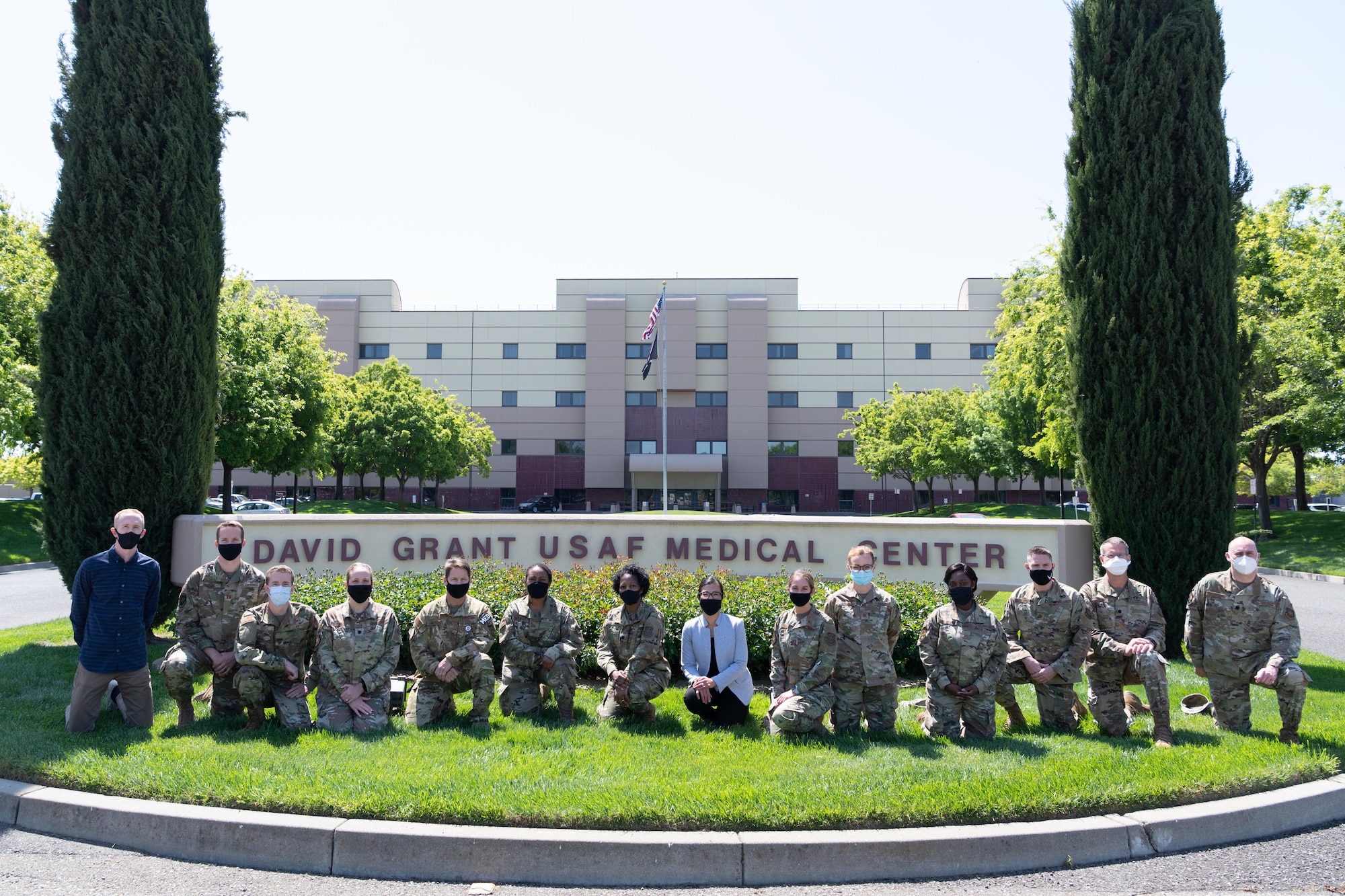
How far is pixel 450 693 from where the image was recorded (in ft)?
21.8

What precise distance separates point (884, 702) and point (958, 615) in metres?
0.85

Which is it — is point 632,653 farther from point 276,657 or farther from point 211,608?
point 211,608

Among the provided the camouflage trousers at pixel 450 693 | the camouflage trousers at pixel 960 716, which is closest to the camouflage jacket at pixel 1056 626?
the camouflage trousers at pixel 960 716

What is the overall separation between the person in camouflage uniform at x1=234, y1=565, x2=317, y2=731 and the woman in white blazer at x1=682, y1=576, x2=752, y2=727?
290cm

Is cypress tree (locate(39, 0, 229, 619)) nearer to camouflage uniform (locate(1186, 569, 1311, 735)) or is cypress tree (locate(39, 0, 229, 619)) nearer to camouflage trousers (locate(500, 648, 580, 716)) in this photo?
camouflage trousers (locate(500, 648, 580, 716))

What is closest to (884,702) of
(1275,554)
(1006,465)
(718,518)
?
(718,518)

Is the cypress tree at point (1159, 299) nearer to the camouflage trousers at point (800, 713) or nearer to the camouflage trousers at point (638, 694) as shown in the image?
the camouflage trousers at point (800, 713)

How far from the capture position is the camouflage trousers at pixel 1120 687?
6.01 m

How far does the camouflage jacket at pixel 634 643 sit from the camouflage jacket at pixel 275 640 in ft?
7.34

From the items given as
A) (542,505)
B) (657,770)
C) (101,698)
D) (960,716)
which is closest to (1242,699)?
(960,716)

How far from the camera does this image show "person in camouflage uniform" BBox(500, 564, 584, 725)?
6.55m

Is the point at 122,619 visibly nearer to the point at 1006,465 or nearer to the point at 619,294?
the point at 1006,465

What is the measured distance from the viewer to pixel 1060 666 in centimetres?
620

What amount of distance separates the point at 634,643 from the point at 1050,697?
3204 millimetres
